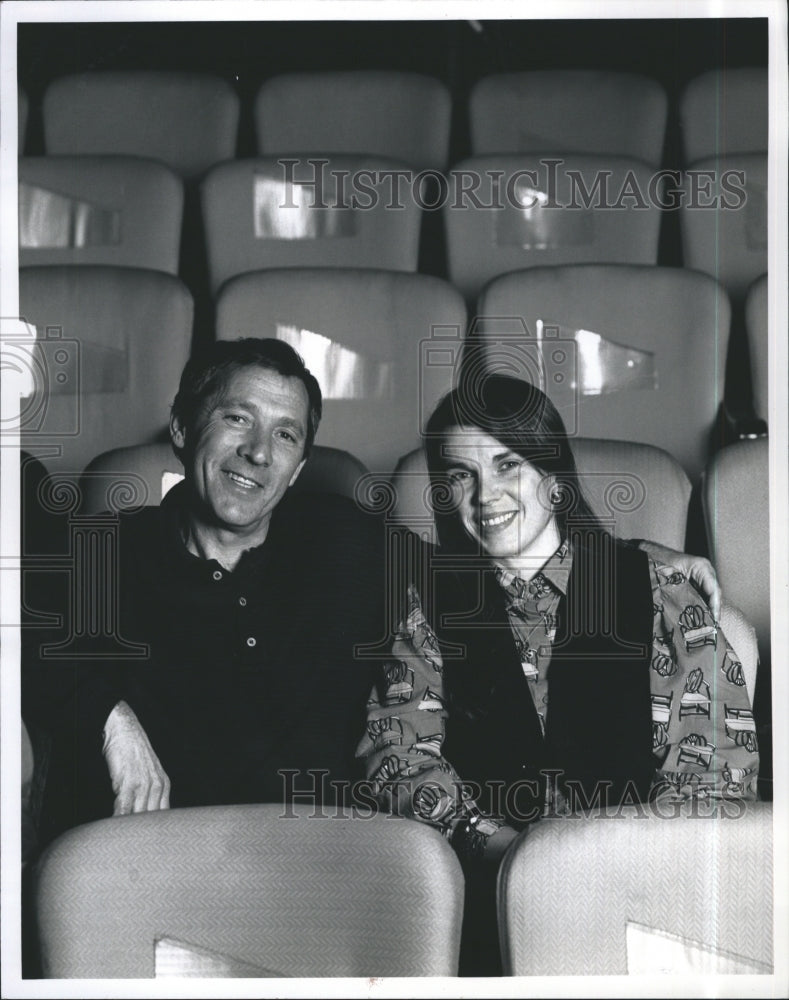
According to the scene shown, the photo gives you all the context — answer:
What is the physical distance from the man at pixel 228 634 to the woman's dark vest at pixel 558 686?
0.20 ft

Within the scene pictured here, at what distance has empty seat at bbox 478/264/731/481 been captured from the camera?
0.79 m

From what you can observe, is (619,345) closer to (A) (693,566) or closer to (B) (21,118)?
(A) (693,566)

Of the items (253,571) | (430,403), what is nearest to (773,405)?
(430,403)

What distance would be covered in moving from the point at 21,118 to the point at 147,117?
5.3 inches

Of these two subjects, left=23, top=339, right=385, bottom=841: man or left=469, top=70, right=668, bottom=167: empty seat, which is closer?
left=23, top=339, right=385, bottom=841: man

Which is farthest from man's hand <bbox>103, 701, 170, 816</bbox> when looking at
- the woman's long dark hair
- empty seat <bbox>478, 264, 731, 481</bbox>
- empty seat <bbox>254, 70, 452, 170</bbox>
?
empty seat <bbox>254, 70, 452, 170</bbox>

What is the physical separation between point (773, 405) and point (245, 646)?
1.27ft

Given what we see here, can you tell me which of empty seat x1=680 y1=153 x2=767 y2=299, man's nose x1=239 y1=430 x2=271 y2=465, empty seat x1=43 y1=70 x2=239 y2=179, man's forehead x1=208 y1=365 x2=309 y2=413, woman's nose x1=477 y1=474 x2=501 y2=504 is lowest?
woman's nose x1=477 y1=474 x2=501 y2=504

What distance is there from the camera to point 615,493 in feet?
2.52

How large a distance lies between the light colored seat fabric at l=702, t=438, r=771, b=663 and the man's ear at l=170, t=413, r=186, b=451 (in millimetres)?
361

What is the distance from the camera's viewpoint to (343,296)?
0.86 meters

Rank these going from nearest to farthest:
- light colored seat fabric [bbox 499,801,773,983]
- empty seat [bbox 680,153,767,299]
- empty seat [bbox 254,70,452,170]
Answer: light colored seat fabric [bbox 499,801,773,983], empty seat [bbox 680,153,767,299], empty seat [bbox 254,70,452,170]

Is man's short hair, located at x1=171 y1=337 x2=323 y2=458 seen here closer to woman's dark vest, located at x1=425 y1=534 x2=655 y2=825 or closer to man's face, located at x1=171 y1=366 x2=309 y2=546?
man's face, located at x1=171 y1=366 x2=309 y2=546

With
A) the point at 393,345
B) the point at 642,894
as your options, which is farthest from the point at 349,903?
the point at 393,345
